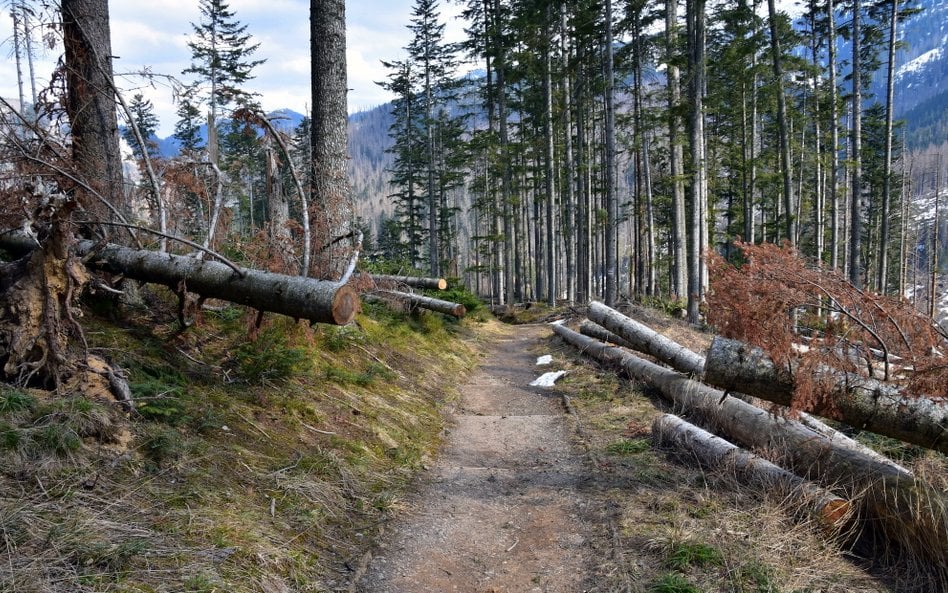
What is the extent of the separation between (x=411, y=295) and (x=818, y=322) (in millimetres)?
8230

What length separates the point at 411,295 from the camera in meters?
11.4

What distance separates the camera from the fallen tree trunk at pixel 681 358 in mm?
4785

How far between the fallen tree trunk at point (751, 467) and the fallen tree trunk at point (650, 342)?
6.84 feet

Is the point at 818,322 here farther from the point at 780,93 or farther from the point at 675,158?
the point at 780,93

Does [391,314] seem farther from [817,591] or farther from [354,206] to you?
[817,591]

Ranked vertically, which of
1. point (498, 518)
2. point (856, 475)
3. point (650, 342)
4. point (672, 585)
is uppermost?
point (650, 342)

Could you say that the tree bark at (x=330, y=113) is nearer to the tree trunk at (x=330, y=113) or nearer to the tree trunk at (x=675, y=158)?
the tree trunk at (x=330, y=113)

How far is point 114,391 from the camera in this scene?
3887 mm

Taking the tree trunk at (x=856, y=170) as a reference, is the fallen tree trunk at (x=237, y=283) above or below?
below

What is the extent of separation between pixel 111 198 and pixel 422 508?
5.00 m

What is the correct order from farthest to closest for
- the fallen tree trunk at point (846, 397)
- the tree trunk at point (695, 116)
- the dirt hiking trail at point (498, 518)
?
the tree trunk at point (695, 116) < the fallen tree trunk at point (846, 397) < the dirt hiking trail at point (498, 518)

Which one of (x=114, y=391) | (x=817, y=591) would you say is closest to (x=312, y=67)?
(x=114, y=391)

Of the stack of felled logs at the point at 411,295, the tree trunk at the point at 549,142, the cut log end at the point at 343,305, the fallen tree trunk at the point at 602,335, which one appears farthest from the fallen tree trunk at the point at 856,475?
the tree trunk at the point at 549,142

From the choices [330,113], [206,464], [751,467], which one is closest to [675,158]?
[330,113]
